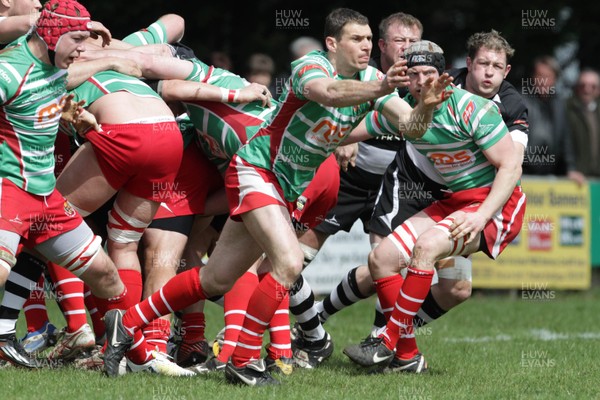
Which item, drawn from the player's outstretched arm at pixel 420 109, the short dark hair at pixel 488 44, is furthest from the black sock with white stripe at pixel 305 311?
the short dark hair at pixel 488 44

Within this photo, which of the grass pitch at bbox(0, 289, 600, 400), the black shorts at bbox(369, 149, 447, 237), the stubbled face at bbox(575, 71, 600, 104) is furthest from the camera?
the stubbled face at bbox(575, 71, 600, 104)

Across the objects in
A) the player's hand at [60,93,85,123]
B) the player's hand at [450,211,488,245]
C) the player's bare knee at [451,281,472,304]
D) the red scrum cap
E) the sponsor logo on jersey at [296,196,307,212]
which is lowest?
the player's bare knee at [451,281,472,304]

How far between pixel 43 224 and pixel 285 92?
60.9 inches

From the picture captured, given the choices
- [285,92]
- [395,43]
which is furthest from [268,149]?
[395,43]

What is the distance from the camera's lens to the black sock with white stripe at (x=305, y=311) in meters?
7.54

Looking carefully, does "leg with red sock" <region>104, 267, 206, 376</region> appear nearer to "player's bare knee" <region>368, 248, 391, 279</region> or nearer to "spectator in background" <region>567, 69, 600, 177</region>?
"player's bare knee" <region>368, 248, 391, 279</region>

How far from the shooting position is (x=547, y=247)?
12.3m

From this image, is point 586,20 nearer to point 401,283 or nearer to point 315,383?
point 401,283

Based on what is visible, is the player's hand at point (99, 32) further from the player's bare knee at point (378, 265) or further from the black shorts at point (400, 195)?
the black shorts at point (400, 195)

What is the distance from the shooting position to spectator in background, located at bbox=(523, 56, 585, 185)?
13.3 meters

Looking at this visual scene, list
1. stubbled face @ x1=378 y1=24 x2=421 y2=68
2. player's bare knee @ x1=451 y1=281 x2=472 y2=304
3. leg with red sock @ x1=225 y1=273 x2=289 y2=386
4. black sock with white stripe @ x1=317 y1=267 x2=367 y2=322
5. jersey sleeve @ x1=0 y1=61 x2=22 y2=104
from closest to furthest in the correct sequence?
jersey sleeve @ x1=0 y1=61 x2=22 y2=104, leg with red sock @ x1=225 y1=273 x2=289 y2=386, player's bare knee @ x1=451 y1=281 x2=472 y2=304, stubbled face @ x1=378 y1=24 x2=421 y2=68, black sock with white stripe @ x1=317 y1=267 x2=367 y2=322

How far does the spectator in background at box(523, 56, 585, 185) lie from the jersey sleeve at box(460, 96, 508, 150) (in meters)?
6.16

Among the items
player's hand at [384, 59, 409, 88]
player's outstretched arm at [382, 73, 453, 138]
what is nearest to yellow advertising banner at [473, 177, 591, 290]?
player's outstretched arm at [382, 73, 453, 138]

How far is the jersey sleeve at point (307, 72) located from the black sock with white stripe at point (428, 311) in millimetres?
2022
